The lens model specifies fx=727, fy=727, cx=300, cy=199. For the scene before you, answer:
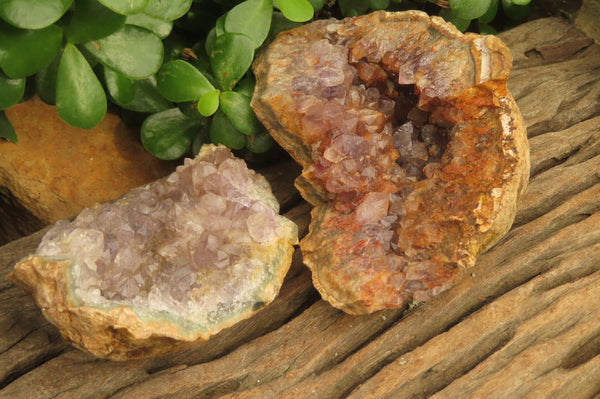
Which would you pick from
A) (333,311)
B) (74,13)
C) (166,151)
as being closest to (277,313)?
(333,311)

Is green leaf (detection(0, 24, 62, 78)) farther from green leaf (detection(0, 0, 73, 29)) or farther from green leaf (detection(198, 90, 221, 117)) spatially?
green leaf (detection(198, 90, 221, 117))

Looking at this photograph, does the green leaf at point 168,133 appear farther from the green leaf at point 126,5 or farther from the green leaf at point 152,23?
the green leaf at point 126,5

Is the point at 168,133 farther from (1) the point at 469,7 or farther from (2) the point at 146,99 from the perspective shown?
(1) the point at 469,7

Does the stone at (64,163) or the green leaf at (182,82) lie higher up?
the green leaf at (182,82)

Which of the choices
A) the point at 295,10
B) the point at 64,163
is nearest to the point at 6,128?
the point at 64,163

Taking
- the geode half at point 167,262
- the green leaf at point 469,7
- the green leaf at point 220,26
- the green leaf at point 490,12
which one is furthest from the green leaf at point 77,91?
the green leaf at point 490,12

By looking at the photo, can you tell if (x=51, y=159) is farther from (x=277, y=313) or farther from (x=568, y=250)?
(x=568, y=250)
